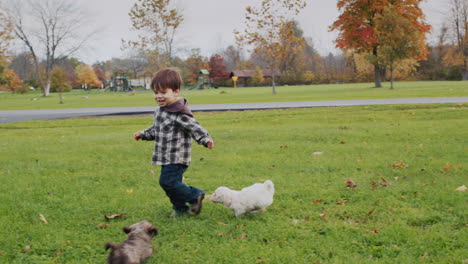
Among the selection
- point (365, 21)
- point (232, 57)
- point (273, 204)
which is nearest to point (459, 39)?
point (365, 21)

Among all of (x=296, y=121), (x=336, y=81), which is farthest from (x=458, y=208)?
(x=336, y=81)

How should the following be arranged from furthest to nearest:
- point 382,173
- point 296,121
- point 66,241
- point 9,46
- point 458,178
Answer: point 9,46
point 296,121
point 382,173
point 458,178
point 66,241

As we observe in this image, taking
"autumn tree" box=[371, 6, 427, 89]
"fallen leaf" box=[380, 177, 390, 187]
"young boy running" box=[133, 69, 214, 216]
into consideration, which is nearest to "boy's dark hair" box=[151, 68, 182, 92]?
"young boy running" box=[133, 69, 214, 216]

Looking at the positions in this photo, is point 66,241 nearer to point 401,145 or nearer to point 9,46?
point 401,145

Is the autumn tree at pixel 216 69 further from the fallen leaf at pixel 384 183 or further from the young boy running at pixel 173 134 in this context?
the young boy running at pixel 173 134

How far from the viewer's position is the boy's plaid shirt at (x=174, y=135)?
408 cm

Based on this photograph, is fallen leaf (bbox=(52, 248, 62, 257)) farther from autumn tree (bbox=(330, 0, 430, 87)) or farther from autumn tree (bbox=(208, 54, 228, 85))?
autumn tree (bbox=(208, 54, 228, 85))

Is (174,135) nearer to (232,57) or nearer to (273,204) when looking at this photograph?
(273,204)

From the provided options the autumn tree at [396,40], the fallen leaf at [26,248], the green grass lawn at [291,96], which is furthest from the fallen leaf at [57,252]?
the autumn tree at [396,40]

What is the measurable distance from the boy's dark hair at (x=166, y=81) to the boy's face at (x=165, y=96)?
0.03 m

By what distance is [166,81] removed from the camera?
13.2ft

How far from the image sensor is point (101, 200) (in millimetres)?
4957

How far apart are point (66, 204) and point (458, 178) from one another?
5205 mm

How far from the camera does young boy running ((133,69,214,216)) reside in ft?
13.3
